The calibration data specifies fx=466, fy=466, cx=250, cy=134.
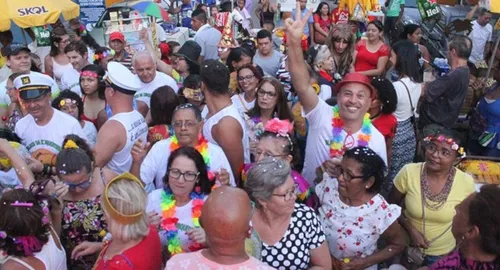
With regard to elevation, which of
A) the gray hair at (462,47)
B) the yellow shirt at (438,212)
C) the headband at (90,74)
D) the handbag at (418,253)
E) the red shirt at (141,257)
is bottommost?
the handbag at (418,253)

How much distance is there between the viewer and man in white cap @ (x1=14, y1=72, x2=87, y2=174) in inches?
149

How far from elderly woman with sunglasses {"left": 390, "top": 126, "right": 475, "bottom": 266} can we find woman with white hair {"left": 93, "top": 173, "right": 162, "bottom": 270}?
5.91ft

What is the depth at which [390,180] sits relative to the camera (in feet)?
15.2

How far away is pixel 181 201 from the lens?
290 centimetres

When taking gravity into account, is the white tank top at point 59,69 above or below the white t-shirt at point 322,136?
below

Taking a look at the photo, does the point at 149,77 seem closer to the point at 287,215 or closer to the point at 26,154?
the point at 26,154

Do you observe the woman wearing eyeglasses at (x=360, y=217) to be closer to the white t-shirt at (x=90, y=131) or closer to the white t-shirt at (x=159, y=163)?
the white t-shirt at (x=159, y=163)

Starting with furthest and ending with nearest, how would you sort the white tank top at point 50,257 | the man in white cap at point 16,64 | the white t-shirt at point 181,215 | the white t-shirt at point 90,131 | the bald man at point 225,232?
the man in white cap at point 16,64 → the white t-shirt at point 90,131 → the white t-shirt at point 181,215 → the white tank top at point 50,257 → the bald man at point 225,232

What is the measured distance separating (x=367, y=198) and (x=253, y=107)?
1.88 m

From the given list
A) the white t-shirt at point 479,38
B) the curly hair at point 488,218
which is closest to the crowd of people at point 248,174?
the curly hair at point 488,218

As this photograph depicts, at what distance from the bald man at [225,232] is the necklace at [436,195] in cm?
160

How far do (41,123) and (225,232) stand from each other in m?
2.56

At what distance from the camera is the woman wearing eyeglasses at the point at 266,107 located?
4.26 metres

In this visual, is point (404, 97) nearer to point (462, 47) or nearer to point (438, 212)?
point (462, 47)
